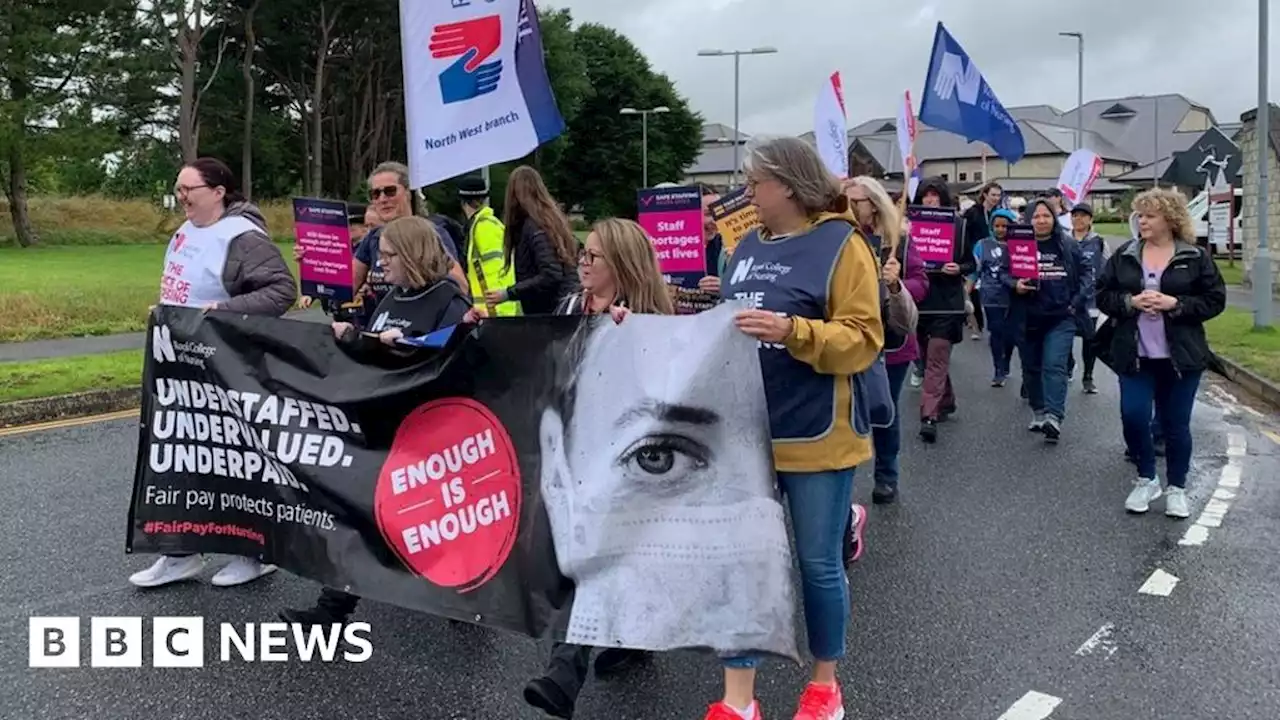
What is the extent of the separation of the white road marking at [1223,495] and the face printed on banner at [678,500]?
3.46m

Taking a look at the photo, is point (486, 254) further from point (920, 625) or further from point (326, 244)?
point (920, 625)

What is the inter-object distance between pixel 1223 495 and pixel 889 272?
3.02 metres

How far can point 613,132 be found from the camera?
67125mm

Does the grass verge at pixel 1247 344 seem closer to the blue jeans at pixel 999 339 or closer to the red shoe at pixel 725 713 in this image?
the blue jeans at pixel 999 339

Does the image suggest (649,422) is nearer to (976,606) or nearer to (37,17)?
(976,606)

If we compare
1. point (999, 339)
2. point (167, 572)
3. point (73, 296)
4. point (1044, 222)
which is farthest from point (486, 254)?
point (73, 296)

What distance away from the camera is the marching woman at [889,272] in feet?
17.3

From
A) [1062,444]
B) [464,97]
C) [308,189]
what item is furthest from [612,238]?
[308,189]

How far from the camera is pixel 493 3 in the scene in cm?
576

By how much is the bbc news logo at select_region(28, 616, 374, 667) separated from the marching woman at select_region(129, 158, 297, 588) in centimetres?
44

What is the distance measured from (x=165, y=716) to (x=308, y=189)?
48.9 m

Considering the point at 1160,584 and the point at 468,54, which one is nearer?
the point at 1160,584

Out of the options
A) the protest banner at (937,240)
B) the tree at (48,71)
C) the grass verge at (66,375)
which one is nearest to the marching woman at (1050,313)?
the protest banner at (937,240)

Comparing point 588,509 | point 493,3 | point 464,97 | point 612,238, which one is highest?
point 493,3
